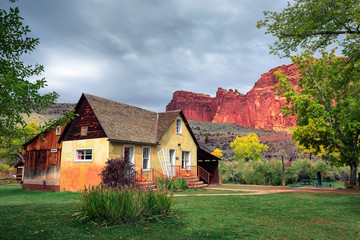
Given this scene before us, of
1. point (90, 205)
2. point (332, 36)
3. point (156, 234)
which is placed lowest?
point (156, 234)

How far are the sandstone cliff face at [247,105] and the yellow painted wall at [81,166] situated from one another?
98.3 metres

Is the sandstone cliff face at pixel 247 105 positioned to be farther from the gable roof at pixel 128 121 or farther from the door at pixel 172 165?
the door at pixel 172 165

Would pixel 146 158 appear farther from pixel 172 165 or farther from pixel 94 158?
pixel 94 158

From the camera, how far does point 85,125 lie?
18.3m

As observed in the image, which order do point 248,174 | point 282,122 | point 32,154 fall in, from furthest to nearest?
point 282,122
point 248,174
point 32,154

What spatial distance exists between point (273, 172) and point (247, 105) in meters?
122

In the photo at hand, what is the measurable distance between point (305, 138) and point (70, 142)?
17.9 meters

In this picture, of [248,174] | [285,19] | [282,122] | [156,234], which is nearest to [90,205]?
[156,234]

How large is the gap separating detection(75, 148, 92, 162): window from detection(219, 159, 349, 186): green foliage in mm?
15459

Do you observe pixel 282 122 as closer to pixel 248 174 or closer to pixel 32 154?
pixel 248 174

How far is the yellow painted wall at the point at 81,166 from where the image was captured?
16.8 metres

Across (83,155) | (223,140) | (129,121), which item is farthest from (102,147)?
(223,140)

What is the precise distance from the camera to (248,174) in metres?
25.5

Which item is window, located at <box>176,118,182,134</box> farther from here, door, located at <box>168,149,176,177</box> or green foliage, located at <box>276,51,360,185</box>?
green foliage, located at <box>276,51,360,185</box>
